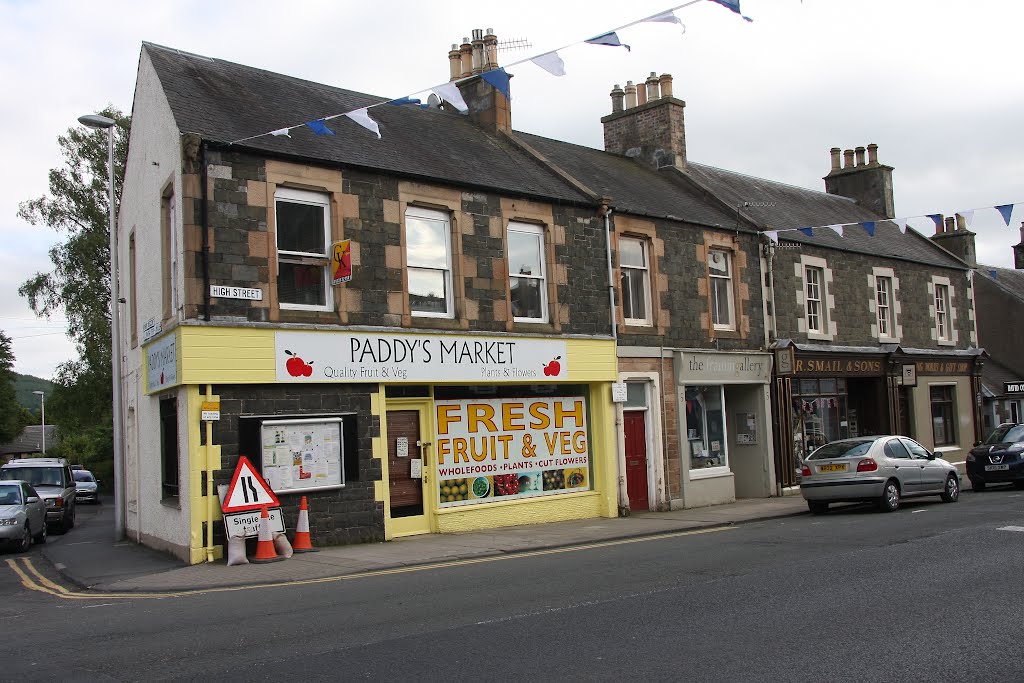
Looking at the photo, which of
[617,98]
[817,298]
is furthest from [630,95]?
[817,298]

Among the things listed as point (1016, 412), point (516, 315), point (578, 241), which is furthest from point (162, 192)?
point (1016, 412)

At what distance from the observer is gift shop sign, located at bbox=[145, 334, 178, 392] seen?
14305 mm

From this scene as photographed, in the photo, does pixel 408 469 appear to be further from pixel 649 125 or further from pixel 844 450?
pixel 649 125

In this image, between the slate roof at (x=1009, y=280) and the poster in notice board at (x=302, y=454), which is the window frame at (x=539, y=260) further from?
the slate roof at (x=1009, y=280)

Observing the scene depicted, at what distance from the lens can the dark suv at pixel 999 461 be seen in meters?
21.8

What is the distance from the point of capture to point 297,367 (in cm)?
1461

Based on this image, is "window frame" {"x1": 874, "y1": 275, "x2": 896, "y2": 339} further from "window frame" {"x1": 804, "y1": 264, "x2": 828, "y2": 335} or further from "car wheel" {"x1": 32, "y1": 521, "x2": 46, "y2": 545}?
"car wheel" {"x1": 32, "y1": 521, "x2": 46, "y2": 545}

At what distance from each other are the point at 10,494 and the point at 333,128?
32.0ft

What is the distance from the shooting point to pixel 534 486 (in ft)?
59.7

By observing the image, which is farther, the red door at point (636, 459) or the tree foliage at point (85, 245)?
the tree foliage at point (85, 245)

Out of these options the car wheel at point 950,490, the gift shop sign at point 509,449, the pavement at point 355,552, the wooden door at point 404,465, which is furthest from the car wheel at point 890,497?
the wooden door at point 404,465

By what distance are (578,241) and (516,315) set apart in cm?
234

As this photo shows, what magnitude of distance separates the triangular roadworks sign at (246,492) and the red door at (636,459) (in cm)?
849

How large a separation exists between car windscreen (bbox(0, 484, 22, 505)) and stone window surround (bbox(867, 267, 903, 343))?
22589 mm
